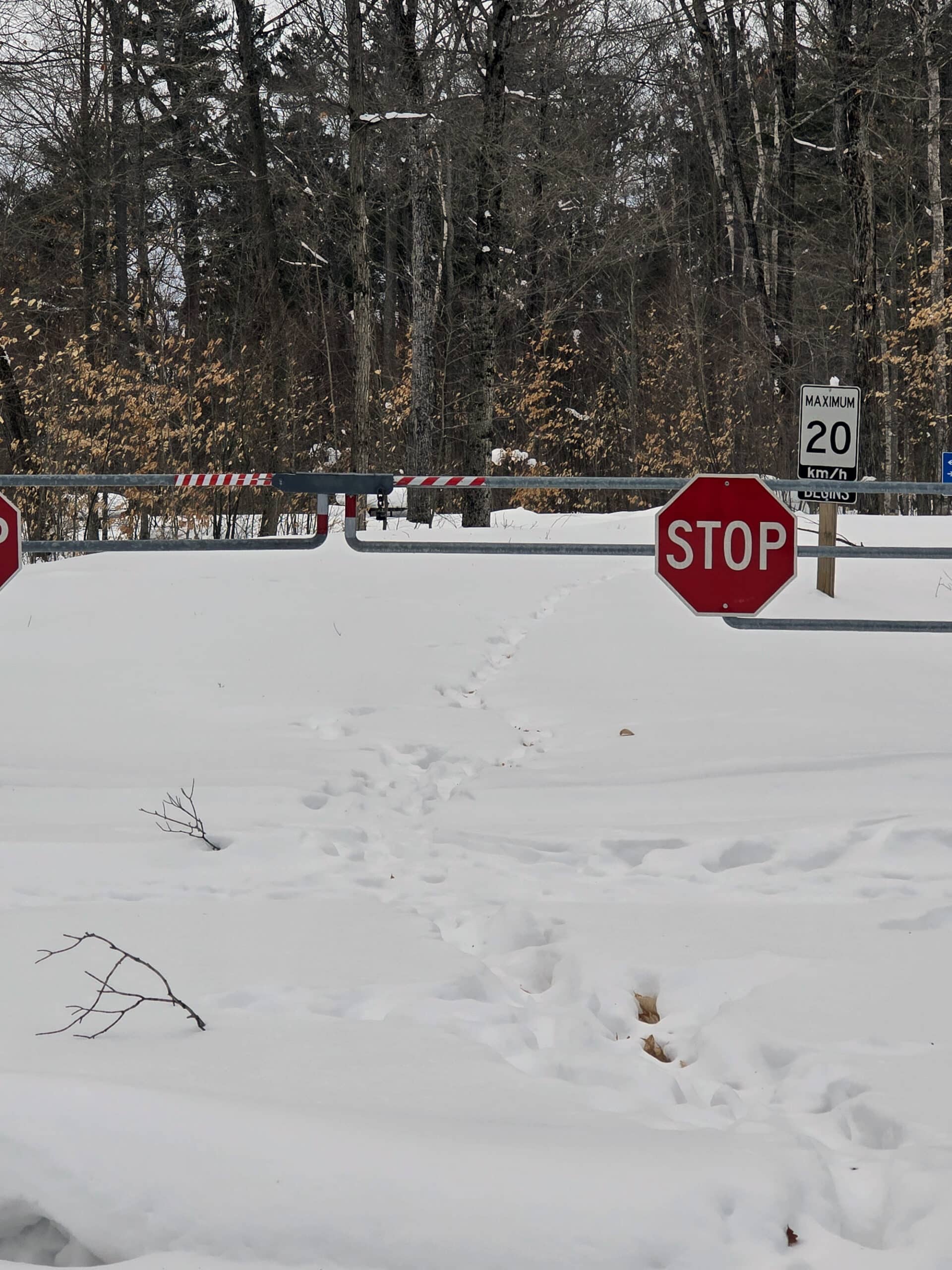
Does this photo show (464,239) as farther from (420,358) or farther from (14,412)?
(14,412)

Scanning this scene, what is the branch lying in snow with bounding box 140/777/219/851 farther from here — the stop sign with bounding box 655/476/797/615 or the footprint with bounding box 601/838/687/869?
the stop sign with bounding box 655/476/797/615

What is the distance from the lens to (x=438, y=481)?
25.8 feet

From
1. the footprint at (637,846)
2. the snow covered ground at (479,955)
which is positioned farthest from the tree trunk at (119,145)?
the footprint at (637,846)

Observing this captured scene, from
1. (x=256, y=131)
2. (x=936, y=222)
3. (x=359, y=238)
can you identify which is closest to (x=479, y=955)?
(x=359, y=238)

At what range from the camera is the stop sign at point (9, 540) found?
5.83 m

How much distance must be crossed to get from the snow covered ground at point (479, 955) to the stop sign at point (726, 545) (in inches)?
26.0

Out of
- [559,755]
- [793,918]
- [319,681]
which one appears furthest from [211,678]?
[793,918]

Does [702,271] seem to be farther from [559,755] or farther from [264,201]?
[559,755]

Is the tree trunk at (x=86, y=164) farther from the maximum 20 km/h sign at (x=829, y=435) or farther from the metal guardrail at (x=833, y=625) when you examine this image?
the metal guardrail at (x=833, y=625)

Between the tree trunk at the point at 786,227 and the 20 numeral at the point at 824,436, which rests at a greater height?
the tree trunk at the point at 786,227

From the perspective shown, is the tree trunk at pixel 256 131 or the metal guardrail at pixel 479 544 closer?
the metal guardrail at pixel 479 544

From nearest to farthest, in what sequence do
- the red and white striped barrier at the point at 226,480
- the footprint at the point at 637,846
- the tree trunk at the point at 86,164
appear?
1. the footprint at the point at 637,846
2. the red and white striped barrier at the point at 226,480
3. the tree trunk at the point at 86,164

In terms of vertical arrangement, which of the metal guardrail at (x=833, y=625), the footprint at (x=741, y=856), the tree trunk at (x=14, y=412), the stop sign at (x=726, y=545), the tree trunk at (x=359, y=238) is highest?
the tree trunk at (x=359, y=238)

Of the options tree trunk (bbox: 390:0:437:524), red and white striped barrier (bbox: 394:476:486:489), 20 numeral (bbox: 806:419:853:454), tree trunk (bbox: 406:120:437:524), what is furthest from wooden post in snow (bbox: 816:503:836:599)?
tree trunk (bbox: 390:0:437:524)
